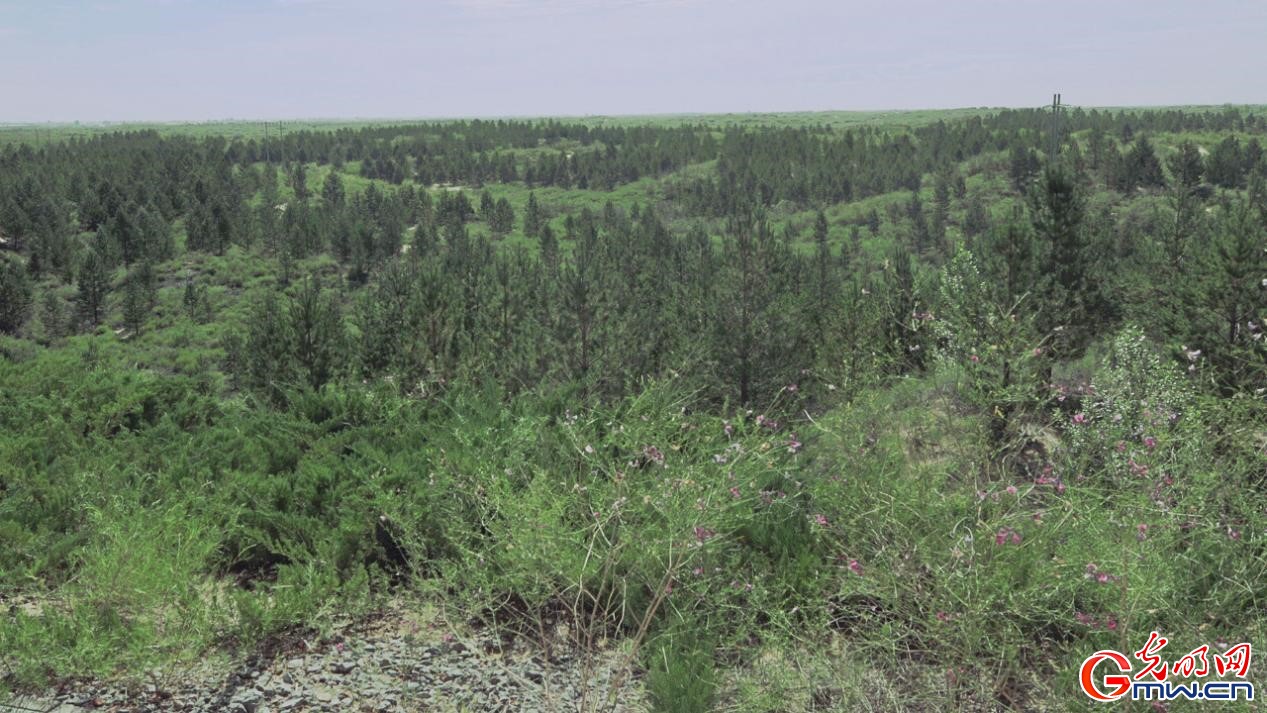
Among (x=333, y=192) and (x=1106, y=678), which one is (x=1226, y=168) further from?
(x=333, y=192)

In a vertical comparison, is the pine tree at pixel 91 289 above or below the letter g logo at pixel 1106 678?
below

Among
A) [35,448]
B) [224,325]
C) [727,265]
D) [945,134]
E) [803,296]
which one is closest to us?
[35,448]

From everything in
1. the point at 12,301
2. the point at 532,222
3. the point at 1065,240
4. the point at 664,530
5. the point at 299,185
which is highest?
the point at 299,185

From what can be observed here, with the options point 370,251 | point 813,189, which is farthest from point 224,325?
point 813,189

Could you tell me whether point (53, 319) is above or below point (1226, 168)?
below

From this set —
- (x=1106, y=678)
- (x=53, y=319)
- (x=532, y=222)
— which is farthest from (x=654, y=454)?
(x=532, y=222)

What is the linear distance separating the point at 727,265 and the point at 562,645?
18.7 meters

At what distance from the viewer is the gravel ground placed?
18.1 feet

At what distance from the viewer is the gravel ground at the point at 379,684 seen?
5.52 metres

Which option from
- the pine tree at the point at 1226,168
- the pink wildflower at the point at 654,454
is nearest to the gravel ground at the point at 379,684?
the pink wildflower at the point at 654,454

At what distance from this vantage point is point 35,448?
30.0ft

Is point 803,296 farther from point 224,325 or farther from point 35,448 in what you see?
point 224,325

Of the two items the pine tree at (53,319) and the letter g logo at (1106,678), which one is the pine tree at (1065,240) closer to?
the letter g logo at (1106,678)

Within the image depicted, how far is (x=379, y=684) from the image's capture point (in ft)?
18.9
